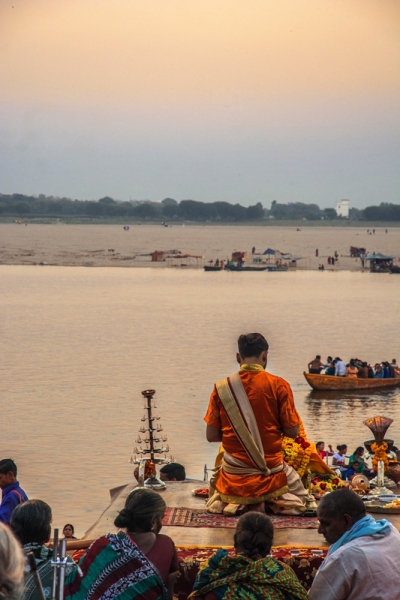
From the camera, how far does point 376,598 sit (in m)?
4.30

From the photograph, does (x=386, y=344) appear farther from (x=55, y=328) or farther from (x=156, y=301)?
(x=156, y=301)

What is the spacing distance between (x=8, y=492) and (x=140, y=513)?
2.05 meters

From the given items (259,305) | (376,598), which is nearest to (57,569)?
(376,598)

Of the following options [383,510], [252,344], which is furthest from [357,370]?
[252,344]

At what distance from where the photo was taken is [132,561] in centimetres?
433

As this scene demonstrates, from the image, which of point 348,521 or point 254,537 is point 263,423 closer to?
point 348,521

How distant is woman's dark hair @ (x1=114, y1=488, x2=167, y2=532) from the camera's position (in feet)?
14.4

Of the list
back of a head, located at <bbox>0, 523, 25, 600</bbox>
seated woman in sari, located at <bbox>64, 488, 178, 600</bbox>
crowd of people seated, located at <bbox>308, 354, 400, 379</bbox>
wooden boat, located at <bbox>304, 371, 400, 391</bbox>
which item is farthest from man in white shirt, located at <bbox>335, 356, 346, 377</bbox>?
back of a head, located at <bbox>0, 523, 25, 600</bbox>

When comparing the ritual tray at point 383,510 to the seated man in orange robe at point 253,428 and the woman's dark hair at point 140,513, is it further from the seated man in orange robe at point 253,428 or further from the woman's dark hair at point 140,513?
the woman's dark hair at point 140,513

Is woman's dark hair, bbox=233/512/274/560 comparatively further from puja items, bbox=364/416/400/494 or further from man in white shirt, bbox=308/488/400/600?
puja items, bbox=364/416/400/494

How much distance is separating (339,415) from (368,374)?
12.6 ft

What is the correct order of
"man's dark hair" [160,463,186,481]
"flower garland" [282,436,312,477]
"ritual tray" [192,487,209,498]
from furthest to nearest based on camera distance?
"man's dark hair" [160,463,186,481], "ritual tray" [192,487,209,498], "flower garland" [282,436,312,477]

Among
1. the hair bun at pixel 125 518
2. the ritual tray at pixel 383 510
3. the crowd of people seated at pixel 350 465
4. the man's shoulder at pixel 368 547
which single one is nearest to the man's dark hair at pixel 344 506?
the man's shoulder at pixel 368 547

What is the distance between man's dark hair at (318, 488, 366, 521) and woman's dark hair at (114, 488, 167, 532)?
2.56ft
